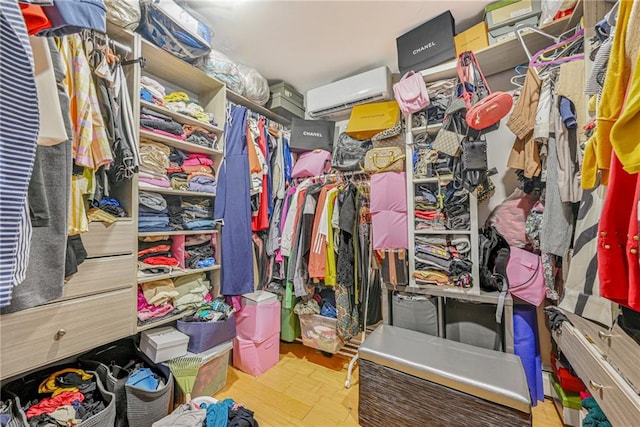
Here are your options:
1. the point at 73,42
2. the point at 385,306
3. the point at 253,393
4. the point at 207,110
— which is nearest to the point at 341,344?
the point at 385,306

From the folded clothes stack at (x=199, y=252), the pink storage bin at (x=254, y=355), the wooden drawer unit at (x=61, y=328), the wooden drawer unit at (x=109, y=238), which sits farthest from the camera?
the pink storage bin at (x=254, y=355)

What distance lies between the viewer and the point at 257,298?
2.00m

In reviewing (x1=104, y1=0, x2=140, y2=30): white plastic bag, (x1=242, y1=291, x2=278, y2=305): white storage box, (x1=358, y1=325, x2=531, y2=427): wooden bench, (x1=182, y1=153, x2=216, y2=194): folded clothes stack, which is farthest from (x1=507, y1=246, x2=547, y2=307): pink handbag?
(x1=104, y1=0, x2=140, y2=30): white plastic bag

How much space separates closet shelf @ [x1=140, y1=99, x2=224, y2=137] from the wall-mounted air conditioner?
937 millimetres

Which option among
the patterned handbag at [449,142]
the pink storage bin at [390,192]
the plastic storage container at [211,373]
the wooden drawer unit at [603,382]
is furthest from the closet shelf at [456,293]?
the plastic storage container at [211,373]

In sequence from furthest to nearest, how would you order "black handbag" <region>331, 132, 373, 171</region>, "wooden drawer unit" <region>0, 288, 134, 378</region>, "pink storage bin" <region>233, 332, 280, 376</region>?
1. "black handbag" <region>331, 132, 373, 171</region>
2. "pink storage bin" <region>233, 332, 280, 376</region>
3. "wooden drawer unit" <region>0, 288, 134, 378</region>

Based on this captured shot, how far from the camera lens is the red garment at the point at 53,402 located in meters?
1.06

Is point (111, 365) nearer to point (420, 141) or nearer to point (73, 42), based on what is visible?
point (73, 42)

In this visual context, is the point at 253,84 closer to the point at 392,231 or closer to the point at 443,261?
the point at 392,231

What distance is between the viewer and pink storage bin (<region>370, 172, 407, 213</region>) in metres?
1.83

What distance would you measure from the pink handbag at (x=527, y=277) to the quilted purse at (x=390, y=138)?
1.06 m

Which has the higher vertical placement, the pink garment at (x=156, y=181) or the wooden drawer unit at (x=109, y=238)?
the pink garment at (x=156, y=181)

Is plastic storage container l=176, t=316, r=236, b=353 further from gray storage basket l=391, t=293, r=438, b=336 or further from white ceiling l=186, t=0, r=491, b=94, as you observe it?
white ceiling l=186, t=0, r=491, b=94

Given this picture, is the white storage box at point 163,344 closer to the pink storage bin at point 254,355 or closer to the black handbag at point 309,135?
the pink storage bin at point 254,355
